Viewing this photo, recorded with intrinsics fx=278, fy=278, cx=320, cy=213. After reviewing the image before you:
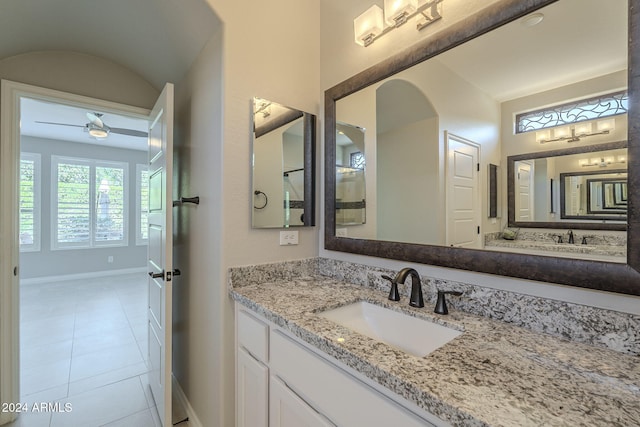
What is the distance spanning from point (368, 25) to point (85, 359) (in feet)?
11.2

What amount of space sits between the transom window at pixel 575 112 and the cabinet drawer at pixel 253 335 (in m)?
1.27

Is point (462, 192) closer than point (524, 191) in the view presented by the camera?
No

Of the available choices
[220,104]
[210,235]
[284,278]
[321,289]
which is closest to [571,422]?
[321,289]

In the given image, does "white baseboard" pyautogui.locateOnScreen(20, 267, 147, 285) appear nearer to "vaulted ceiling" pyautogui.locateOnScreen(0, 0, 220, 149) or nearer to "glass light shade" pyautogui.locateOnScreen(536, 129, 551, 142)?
"vaulted ceiling" pyautogui.locateOnScreen(0, 0, 220, 149)

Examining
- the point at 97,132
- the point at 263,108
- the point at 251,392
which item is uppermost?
the point at 97,132

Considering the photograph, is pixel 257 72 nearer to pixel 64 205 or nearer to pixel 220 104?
pixel 220 104

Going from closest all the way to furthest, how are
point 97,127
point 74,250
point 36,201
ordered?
point 97,127, point 36,201, point 74,250

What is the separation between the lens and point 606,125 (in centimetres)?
82

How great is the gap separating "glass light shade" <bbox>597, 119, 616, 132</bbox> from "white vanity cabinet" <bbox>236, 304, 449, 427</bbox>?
0.93 m

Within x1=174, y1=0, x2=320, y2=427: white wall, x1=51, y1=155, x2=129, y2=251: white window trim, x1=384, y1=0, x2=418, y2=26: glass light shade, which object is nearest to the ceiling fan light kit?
x1=51, y1=155, x2=129, y2=251: white window trim

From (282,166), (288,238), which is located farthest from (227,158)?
(288,238)

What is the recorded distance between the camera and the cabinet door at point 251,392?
114cm

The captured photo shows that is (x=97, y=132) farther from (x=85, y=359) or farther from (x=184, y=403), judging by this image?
(x=184, y=403)

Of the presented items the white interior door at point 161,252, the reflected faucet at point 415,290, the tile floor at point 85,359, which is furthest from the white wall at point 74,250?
the reflected faucet at point 415,290
